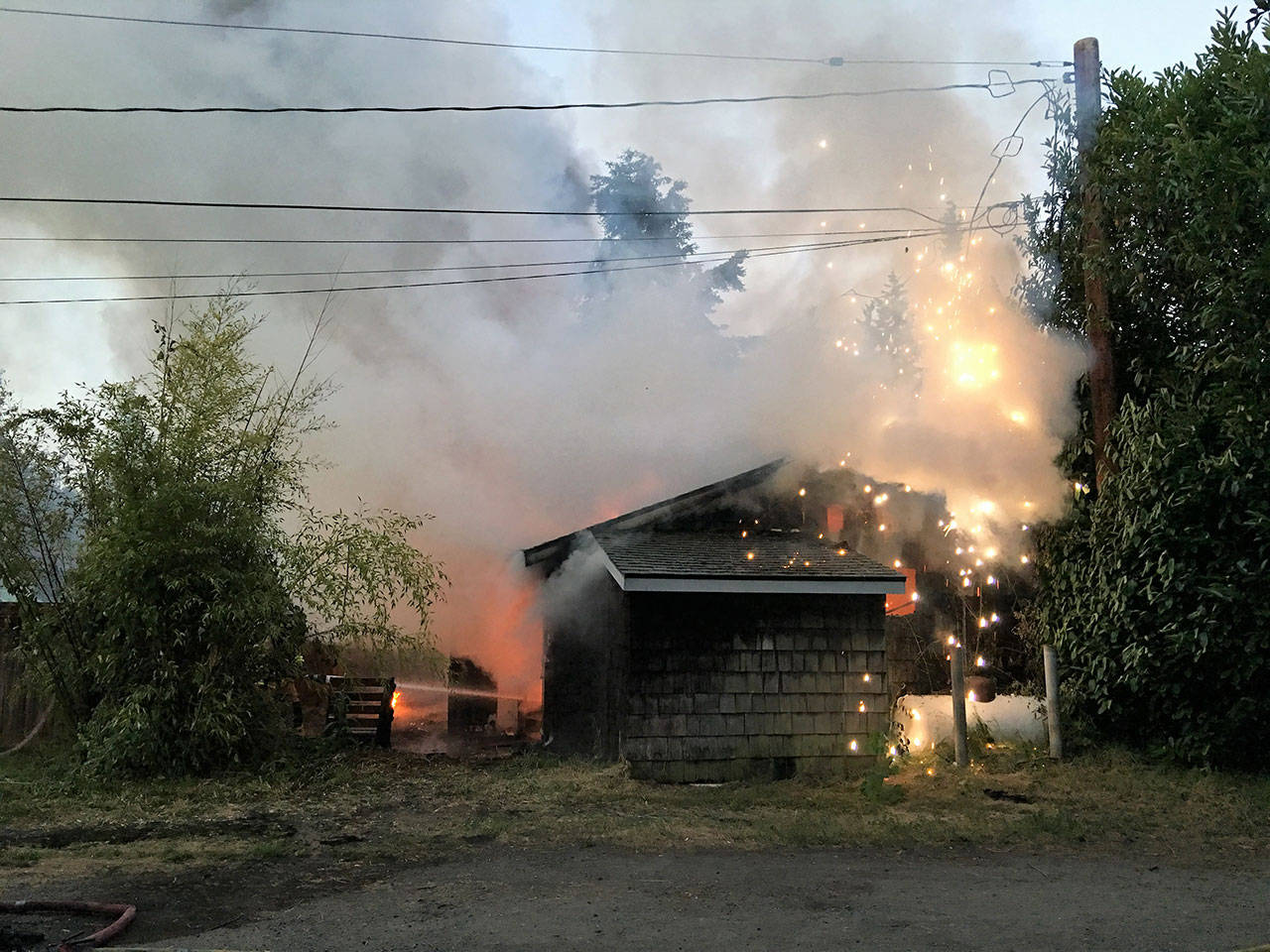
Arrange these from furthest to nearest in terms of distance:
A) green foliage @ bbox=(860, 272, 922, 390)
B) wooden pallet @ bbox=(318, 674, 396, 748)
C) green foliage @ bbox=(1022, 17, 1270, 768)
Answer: green foliage @ bbox=(860, 272, 922, 390) → wooden pallet @ bbox=(318, 674, 396, 748) → green foliage @ bbox=(1022, 17, 1270, 768)

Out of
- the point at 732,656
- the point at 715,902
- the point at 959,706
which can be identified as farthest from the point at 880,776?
the point at 715,902

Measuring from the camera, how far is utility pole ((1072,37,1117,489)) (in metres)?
11.3

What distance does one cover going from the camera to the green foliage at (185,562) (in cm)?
1029

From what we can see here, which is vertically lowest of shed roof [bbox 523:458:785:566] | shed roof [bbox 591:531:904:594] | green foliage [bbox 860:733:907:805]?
green foliage [bbox 860:733:907:805]

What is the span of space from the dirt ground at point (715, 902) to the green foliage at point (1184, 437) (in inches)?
129

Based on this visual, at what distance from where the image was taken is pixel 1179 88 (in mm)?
10469

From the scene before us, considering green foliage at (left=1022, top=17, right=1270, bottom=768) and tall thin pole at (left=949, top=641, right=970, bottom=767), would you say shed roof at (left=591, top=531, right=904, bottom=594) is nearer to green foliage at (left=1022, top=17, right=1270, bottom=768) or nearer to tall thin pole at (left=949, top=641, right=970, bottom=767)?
tall thin pole at (left=949, top=641, right=970, bottom=767)

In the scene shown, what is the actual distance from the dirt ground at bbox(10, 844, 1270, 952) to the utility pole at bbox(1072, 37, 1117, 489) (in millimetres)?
5617

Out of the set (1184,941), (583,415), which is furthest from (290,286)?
(1184,941)

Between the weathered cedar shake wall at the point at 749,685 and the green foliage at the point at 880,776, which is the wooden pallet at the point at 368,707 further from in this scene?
the green foliage at the point at 880,776

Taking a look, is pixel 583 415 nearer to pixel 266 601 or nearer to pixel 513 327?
pixel 266 601

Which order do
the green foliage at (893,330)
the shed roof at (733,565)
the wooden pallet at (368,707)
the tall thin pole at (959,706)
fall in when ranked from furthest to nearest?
the green foliage at (893,330), the wooden pallet at (368,707), the tall thin pole at (959,706), the shed roof at (733,565)

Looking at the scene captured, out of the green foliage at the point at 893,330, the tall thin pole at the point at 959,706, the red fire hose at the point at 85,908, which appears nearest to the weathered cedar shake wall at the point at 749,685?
the tall thin pole at the point at 959,706

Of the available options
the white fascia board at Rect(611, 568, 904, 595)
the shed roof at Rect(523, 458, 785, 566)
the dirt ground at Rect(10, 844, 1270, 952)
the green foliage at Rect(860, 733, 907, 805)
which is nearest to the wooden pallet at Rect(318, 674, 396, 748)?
the shed roof at Rect(523, 458, 785, 566)
